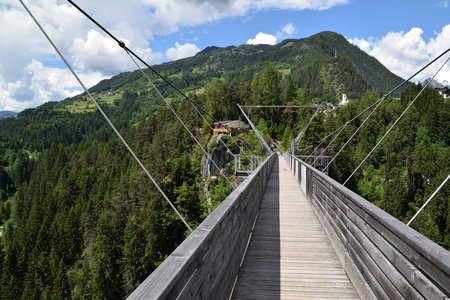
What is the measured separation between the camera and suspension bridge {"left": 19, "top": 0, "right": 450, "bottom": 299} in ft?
6.89

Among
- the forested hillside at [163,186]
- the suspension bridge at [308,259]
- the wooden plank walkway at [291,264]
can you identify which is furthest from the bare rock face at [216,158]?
the suspension bridge at [308,259]

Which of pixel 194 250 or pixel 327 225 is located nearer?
pixel 194 250

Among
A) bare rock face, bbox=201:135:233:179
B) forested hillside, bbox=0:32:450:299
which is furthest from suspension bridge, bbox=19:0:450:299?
bare rock face, bbox=201:135:233:179

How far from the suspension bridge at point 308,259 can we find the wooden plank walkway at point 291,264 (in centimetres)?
1

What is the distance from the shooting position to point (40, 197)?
115000 mm

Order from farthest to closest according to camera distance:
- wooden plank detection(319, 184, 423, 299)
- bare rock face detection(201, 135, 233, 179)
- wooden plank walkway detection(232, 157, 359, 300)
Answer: bare rock face detection(201, 135, 233, 179) < wooden plank walkway detection(232, 157, 359, 300) < wooden plank detection(319, 184, 423, 299)

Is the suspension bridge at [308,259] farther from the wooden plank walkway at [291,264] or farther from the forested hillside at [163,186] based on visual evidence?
the forested hillside at [163,186]

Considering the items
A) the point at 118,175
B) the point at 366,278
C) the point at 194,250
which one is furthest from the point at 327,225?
the point at 118,175

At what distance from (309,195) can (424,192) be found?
275 feet

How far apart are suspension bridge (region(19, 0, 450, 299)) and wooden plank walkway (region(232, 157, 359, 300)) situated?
1 centimetres

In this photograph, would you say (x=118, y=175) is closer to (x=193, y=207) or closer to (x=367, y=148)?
(x=193, y=207)

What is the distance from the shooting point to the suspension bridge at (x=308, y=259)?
2100mm

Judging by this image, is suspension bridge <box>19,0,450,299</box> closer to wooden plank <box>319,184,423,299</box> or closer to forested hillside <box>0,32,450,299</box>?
wooden plank <box>319,184,423,299</box>

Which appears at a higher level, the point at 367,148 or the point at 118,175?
the point at 367,148
